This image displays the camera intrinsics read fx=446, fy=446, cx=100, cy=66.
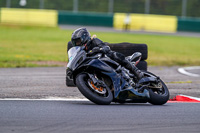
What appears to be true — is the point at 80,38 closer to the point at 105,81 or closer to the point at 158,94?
the point at 105,81

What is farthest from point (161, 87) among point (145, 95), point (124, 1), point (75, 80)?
point (124, 1)

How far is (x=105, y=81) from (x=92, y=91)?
392mm

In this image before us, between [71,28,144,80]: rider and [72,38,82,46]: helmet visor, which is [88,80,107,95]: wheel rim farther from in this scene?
[72,38,82,46]: helmet visor

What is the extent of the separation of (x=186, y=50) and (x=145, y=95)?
49.5 feet

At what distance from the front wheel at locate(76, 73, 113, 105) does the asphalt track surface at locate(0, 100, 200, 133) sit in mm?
117

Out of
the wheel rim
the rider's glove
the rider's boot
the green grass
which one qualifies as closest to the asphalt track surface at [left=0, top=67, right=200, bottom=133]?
the wheel rim

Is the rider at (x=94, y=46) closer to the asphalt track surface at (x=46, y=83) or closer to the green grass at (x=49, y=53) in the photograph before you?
the asphalt track surface at (x=46, y=83)

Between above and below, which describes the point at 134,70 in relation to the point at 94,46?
below

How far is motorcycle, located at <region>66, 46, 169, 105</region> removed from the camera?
6512 mm

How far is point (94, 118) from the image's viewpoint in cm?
571

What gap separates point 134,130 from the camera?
5211 mm

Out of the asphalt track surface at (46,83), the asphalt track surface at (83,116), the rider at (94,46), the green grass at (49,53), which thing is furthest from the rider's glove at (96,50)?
the green grass at (49,53)

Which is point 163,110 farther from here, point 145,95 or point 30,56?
point 30,56

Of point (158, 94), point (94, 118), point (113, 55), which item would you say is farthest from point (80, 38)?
point (94, 118)
